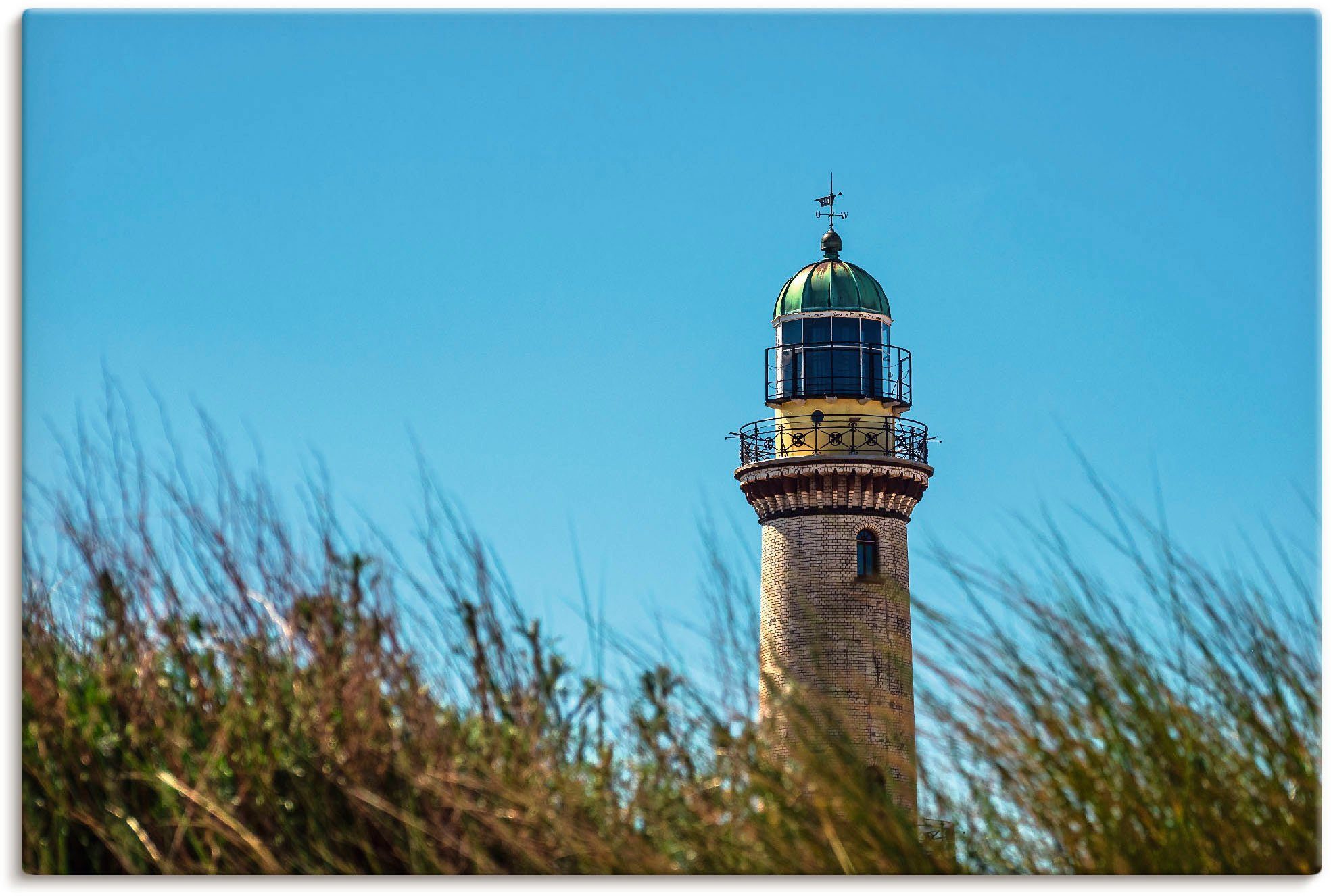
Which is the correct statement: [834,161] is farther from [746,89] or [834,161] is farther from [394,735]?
[394,735]

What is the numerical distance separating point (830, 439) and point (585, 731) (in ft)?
62.1

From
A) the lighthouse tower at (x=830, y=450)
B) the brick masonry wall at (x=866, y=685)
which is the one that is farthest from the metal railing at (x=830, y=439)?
the brick masonry wall at (x=866, y=685)

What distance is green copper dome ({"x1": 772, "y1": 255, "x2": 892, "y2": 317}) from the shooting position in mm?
22375

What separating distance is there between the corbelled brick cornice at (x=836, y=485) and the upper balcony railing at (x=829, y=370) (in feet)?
2.91

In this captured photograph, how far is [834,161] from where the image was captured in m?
6.10

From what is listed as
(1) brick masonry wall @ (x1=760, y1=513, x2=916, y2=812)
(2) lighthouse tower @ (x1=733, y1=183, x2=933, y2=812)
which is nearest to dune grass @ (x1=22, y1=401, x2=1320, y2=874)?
(1) brick masonry wall @ (x1=760, y1=513, x2=916, y2=812)

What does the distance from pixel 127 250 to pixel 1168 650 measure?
3.14 m

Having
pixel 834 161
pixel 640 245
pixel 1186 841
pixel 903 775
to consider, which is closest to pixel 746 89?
pixel 834 161

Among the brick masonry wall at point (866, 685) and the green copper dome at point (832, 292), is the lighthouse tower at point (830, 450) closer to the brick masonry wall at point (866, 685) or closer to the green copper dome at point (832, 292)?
the green copper dome at point (832, 292)

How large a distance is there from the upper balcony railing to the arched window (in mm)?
1827

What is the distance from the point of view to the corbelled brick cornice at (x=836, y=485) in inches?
878

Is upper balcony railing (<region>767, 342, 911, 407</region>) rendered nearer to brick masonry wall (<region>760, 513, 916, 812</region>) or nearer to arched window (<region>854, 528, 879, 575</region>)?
arched window (<region>854, 528, 879, 575</region>)

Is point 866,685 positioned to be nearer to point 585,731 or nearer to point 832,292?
point 585,731

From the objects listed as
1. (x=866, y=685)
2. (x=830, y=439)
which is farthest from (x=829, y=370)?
(x=866, y=685)
